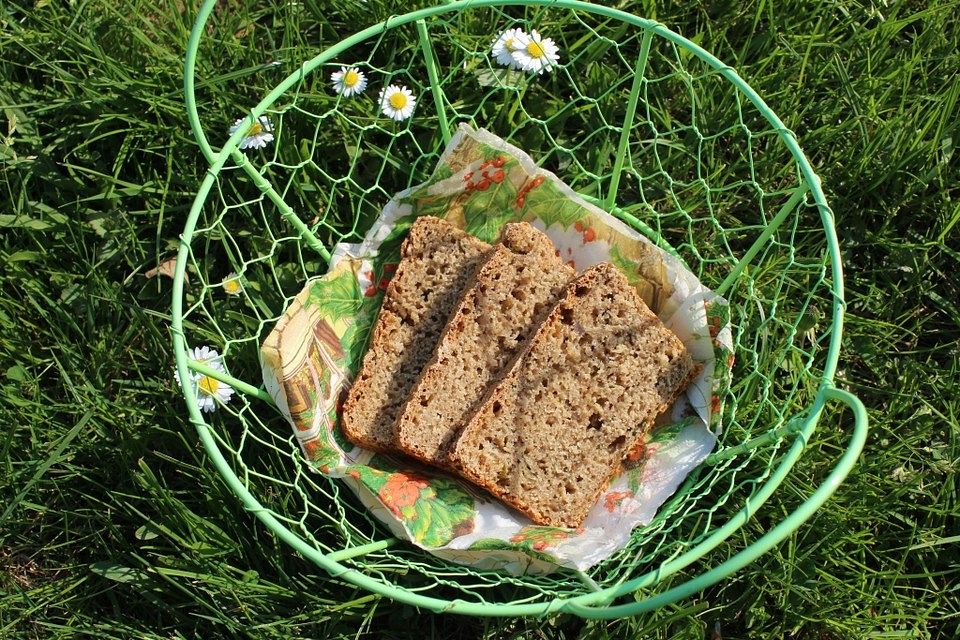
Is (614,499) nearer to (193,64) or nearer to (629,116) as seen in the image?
(629,116)

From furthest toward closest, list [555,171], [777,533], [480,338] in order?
[555,171] < [480,338] < [777,533]

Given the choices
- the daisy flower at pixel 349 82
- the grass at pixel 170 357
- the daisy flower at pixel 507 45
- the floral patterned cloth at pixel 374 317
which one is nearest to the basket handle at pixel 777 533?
the floral patterned cloth at pixel 374 317

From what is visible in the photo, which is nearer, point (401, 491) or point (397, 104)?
point (401, 491)

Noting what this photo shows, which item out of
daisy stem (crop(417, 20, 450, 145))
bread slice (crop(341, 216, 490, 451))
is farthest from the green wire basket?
bread slice (crop(341, 216, 490, 451))

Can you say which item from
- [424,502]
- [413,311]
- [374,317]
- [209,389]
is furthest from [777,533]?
[209,389]

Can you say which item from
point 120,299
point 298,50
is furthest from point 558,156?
point 120,299

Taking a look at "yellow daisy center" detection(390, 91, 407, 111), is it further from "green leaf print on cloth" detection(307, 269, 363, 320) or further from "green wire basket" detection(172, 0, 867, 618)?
"green leaf print on cloth" detection(307, 269, 363, 320)

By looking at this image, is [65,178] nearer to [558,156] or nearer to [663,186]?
[558,156]
